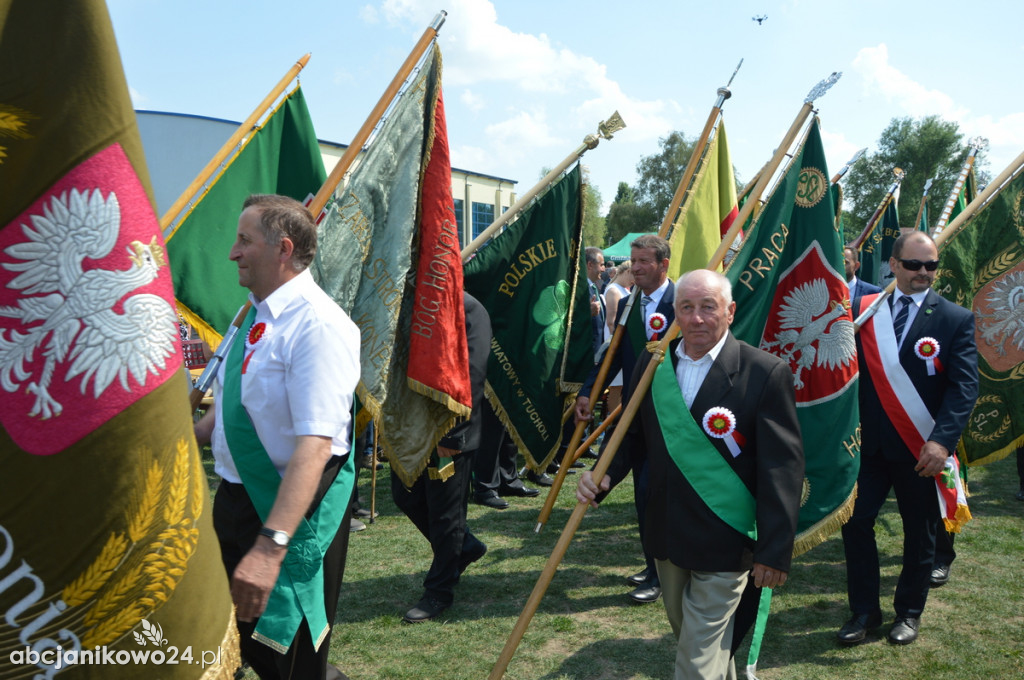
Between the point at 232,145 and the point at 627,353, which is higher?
the point at 232,145

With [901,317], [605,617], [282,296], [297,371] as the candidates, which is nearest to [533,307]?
[605,617]

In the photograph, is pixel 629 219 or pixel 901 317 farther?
pixel 629 219

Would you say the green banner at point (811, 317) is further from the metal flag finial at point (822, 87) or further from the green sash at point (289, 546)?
the green sash at point (289, 546)

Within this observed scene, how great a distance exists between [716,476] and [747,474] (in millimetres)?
136

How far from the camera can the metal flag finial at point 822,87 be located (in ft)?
13.2

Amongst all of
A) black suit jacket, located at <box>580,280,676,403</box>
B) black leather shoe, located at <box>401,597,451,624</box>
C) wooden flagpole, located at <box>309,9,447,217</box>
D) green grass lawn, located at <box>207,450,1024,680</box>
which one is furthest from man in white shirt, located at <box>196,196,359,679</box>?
black suit jacket, located at <box>580,280,676,403</box>

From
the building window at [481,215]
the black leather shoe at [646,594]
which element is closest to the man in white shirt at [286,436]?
the black leather shoe at [646,594]

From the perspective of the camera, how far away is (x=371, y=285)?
13.4 feet

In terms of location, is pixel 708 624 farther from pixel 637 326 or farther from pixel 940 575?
pixel 940 575

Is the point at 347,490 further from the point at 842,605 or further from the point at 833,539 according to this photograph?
the point at 833,539

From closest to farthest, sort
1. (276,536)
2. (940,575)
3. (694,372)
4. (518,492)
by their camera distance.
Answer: (276,536), (694,372), (940,575), (518,492)

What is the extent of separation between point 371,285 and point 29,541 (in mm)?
2738

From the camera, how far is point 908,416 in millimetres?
4402

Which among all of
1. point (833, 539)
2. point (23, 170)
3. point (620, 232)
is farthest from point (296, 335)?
point (620, 232)
